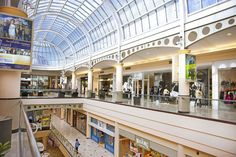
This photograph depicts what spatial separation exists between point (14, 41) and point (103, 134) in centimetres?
1394

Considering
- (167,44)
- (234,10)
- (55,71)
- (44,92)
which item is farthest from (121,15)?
(55,71)

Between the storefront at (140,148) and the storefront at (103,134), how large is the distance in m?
1.61

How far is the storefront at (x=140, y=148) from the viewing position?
9281mm

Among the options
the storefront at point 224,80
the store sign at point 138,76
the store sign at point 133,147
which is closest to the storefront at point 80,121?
the store sign at point 138,76

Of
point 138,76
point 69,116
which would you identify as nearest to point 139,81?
point 138,76

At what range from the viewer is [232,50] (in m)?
11.0

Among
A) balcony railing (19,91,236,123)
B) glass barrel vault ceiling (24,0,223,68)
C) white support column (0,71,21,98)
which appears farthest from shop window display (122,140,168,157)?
glass barrel vault ceiling (24,0,223,68)

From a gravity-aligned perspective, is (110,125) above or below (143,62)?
below

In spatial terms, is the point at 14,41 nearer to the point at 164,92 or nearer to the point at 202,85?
the point at 164,92

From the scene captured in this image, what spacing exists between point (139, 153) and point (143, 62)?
358 inches

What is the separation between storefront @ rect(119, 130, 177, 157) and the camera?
9.28m

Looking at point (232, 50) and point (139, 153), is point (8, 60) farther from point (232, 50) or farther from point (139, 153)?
point (232, 50)

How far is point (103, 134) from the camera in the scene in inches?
707

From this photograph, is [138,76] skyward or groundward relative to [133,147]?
skyward
